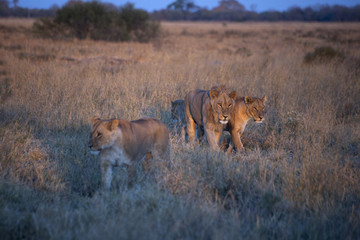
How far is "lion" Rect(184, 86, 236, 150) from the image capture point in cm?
548

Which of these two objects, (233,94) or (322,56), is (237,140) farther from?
(322,56)

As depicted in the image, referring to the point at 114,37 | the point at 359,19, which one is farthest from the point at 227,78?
the point at 359,19

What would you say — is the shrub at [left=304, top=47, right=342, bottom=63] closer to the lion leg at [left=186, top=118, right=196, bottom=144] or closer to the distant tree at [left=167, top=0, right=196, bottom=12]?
the lion leg at [left=186, top=118, right=196, bottom=144]

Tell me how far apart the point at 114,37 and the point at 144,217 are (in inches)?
921

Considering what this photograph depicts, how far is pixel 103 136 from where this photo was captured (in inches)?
149

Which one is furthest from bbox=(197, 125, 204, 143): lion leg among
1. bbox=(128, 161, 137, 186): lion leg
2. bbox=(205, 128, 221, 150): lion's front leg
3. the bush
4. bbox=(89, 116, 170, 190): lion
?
the bush

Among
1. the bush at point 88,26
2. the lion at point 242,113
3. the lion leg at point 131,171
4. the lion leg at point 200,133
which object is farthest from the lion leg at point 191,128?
the bush at point 88,26

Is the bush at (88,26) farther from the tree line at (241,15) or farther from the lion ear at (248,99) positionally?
the tree line at (241,15)

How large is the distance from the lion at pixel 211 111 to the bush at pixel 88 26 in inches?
753

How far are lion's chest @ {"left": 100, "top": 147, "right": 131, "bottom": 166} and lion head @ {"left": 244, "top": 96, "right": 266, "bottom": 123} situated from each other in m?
3.07

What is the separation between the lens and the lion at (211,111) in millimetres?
5484

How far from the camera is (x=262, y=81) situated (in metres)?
10.4

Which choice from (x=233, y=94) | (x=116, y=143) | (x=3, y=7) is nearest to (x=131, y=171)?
(x=116, y=143)

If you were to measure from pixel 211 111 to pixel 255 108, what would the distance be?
939 millimetres
